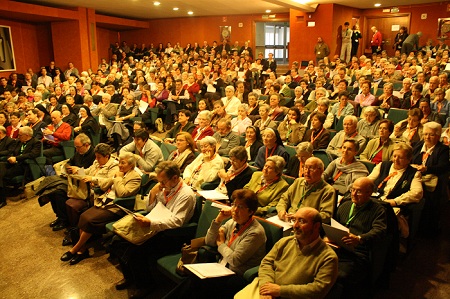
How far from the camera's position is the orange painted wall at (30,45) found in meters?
13.2

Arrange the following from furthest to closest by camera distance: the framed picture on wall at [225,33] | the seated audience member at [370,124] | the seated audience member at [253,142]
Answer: the framed picture on wall at [225,33], the seated audience member at [370,124], the seated audience member at [253,142]

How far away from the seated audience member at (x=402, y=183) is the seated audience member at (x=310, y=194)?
1.99 ft

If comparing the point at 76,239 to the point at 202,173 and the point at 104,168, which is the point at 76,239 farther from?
the point at 202,173

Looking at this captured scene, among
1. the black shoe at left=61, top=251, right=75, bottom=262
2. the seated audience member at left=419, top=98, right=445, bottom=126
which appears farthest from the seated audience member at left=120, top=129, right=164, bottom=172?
the seated audience member at left=419, top=98, right=445, bottom=126

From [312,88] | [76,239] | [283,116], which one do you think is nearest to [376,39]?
[312,88]

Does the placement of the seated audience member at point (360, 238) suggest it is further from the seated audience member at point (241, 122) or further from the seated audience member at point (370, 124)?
the seated audience member at point (241, 122)

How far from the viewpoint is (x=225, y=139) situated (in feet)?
16.0

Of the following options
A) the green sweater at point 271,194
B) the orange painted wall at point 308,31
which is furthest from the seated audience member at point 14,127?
the orange painted wall at point 308,31

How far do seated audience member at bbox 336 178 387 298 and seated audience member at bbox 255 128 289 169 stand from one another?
4.25ft

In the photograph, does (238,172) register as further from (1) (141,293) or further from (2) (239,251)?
(1) (141,293)

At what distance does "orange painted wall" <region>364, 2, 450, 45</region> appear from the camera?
1327cm

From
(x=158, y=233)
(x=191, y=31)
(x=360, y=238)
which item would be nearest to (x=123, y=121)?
(x=158, y=233)

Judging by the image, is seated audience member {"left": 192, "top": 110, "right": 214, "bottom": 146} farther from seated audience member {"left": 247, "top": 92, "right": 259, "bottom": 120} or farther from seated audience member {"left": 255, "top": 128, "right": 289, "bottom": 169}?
seated audience member {"left": 247, "top": 92, "right": 259, "bottom": 120}

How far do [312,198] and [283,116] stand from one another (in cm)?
298
